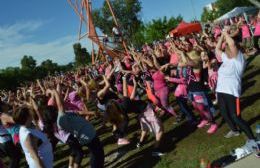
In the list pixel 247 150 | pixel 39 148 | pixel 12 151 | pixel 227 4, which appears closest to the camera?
pixel 39 148

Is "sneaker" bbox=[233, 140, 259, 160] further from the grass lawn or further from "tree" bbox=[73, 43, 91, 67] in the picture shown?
"tree" bbox=[73, 43, 91, 67]

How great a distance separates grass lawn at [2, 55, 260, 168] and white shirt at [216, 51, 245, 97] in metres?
0.93

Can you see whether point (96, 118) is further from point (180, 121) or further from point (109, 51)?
point (109, 51)

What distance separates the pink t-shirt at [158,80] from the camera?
9.50 metres

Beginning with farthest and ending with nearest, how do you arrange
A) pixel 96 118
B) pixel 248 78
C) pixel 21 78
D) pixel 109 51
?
pixel 21 78 < pixel 109 51 < pixel 96 118 < pixel 248 78

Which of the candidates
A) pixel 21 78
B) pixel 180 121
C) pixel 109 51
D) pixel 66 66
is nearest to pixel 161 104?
A: pixel 180 121

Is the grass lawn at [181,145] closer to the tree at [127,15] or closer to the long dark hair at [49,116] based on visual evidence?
the long dark hair at [49,116]

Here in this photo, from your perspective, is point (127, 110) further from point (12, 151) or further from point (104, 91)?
point (12, 151)

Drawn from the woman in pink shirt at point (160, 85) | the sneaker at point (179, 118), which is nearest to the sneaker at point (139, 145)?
the sneaker at point (179, 118)

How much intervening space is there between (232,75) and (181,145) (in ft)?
6.61

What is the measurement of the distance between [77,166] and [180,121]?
3.42 metres

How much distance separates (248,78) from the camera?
11914 millimetres

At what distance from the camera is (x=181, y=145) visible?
7652 millimetres

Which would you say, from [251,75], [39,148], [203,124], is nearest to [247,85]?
[251,75]
